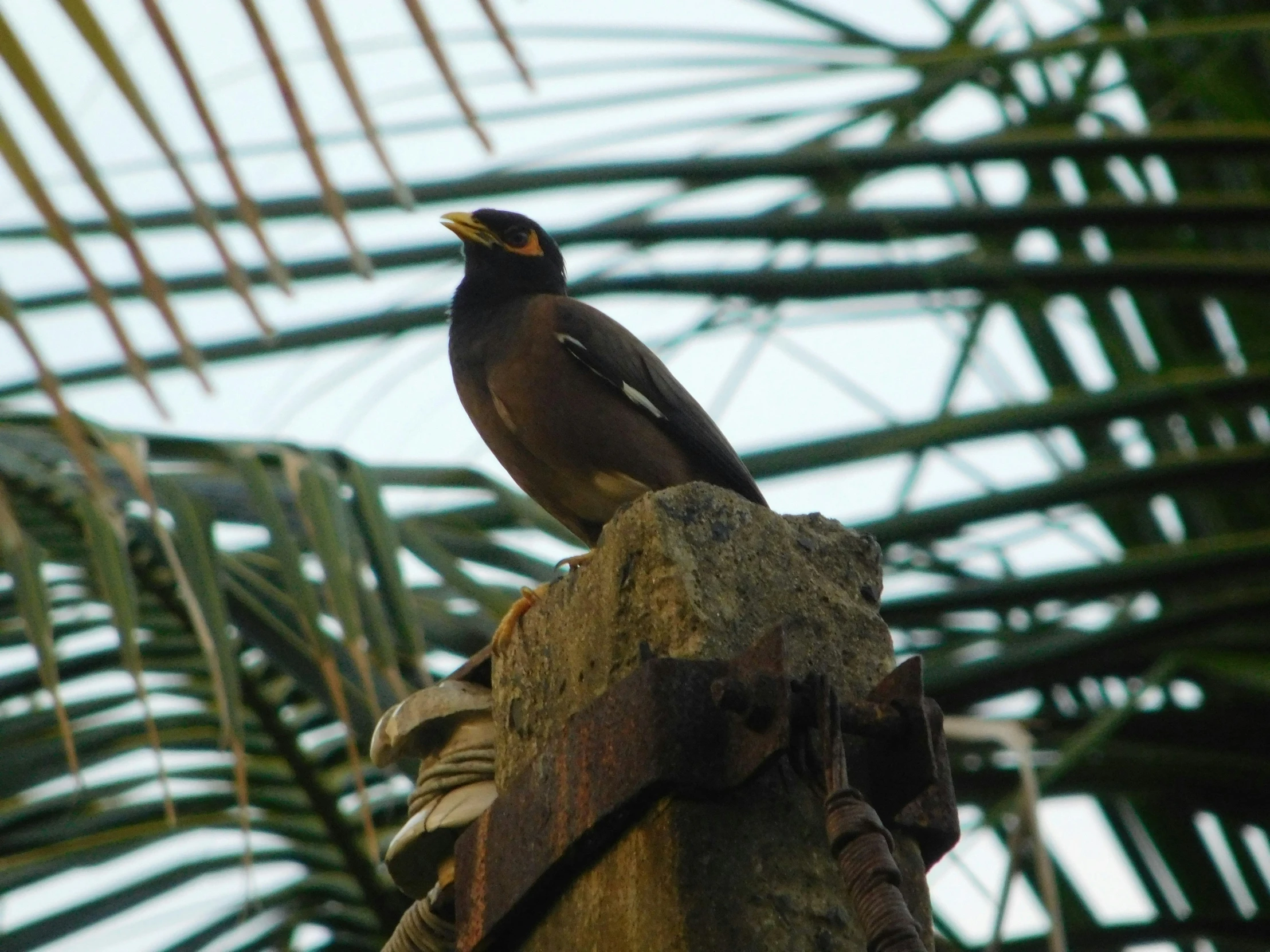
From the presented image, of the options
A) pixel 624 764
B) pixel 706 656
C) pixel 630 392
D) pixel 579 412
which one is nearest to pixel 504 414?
pixel 579 412

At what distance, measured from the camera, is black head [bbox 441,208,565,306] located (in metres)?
4.90

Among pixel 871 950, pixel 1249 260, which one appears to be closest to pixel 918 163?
pixel 1249 260

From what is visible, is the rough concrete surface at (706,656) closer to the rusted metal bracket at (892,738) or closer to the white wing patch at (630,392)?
the rusted metal bracket at (892,738)

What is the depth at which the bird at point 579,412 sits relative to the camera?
4.24 m

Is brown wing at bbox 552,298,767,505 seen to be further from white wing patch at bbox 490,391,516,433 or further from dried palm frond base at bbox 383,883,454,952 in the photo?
dried palm frond base at bbox 383,883,454,952

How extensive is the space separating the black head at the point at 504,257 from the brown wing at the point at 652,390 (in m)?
0.37

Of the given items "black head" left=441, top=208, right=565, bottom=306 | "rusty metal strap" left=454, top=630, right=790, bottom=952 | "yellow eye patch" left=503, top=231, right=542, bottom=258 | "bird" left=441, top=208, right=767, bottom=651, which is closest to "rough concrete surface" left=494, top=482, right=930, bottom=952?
"rusty metal strap" left=454, top=630, right=790, bottom=952

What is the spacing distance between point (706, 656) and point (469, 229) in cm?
310

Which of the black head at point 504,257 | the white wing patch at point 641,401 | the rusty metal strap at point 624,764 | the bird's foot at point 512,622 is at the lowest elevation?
the rusty metal strap at point 624,764

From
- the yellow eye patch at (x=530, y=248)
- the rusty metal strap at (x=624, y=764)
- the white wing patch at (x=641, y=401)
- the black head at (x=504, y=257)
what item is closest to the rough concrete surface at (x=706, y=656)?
the rusty metal strap at (x=624, y=764)

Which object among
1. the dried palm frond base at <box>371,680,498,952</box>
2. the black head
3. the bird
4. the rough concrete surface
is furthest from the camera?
the black head

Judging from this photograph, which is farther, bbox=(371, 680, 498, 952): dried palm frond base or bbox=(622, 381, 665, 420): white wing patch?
bbox=(622, 381, 665, 420): white wing patch

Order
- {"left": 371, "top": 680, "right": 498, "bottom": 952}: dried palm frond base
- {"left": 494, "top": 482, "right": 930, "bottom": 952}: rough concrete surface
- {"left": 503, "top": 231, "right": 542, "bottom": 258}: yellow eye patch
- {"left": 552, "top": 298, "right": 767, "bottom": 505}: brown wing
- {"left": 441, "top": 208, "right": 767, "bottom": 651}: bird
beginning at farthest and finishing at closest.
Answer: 1. {"left": 503, "top": 231, "right": 542, "bottom": 258}: yellow eye patch
2. {"left": 552, "top": 298, "right": 767, "bottom": 505}: brown wing
3. {"left": 441, "top": 208, "right": 767, "bottom": 651}: bird
4. {"left": 371, "top": 680, "right": 498, "bottom": 952}: dried palm frond base
5. {"left": 494, "top": 482, "right": 930, "bottom": 952}: rough concrete surface

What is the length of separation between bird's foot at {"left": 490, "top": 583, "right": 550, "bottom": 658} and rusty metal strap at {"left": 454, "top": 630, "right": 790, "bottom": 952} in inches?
14.9
